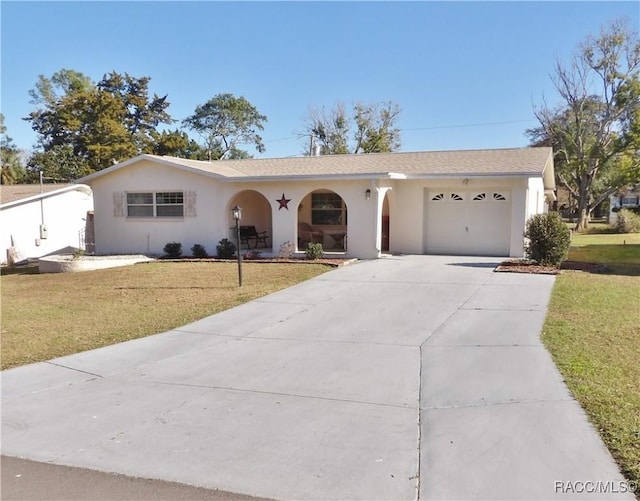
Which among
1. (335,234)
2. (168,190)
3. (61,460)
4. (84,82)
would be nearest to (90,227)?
(168,190)

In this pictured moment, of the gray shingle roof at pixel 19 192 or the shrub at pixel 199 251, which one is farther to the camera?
the gray shingle roof at pixel 19 192

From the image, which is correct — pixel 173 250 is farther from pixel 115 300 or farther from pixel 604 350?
pixel 604 350

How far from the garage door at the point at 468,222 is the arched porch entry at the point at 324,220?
3847mm

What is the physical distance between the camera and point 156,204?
19812 mm

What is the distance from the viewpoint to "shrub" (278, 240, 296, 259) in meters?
17.6

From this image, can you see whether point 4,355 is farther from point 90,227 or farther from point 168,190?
point 90,227

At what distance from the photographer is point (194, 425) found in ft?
14.3

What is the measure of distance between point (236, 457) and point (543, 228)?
11.7 metres

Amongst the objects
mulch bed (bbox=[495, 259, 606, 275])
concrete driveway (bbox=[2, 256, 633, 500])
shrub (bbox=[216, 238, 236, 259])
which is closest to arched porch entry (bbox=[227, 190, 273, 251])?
shrub (bbox=[216, 238, 236, 259])

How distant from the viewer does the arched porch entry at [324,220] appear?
19953 mm

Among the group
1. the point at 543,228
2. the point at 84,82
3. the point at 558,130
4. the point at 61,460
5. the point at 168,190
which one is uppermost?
the point at 84,82

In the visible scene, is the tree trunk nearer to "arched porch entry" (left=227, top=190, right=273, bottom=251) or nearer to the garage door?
the garage door

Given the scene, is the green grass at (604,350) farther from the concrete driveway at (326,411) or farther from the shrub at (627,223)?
the shrub at (627,223)

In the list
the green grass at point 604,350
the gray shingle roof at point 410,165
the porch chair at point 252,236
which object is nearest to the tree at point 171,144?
the gray shingle roof at point 410,165
